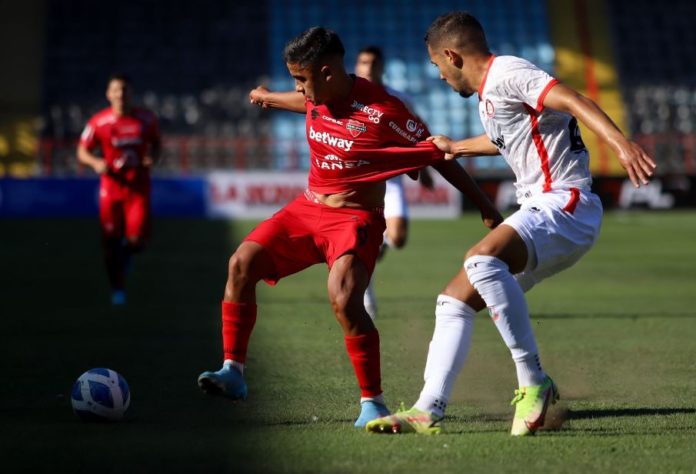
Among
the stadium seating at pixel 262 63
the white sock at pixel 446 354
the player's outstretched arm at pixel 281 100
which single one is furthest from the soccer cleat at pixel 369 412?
the stadium seating at pixel 262 63

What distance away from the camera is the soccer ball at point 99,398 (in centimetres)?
596

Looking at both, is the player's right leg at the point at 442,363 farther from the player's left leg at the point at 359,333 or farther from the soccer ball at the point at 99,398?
the soccer ball at the point at 99,398

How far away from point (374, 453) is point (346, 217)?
4.77 feet

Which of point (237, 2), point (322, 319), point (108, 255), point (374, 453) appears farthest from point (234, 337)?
point (237, 2)

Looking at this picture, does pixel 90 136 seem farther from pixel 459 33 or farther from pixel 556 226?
pixel 556 226

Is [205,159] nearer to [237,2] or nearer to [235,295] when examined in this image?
[237,2]

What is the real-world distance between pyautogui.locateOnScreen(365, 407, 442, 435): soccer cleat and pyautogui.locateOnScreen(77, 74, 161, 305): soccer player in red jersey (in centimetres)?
669

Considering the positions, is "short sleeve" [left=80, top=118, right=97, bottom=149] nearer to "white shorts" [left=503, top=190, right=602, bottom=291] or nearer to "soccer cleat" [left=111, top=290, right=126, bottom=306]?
"soccer cleat" [left=111, top=290, right=126, bottom=306]

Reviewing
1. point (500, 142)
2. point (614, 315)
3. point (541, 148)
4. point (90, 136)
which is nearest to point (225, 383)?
point (500, 142)

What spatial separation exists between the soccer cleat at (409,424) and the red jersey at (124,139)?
284 inches

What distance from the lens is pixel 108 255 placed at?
39.9 ft

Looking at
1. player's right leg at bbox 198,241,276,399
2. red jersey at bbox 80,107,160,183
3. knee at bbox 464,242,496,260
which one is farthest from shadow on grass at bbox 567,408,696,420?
red jersey at bbox 80,107,160,183

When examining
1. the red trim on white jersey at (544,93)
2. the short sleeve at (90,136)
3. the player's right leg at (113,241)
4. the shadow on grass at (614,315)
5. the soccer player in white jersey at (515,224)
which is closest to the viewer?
the red trim on white jersey at (544,93)

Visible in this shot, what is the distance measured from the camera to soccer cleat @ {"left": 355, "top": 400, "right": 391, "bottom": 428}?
5.88 meters
